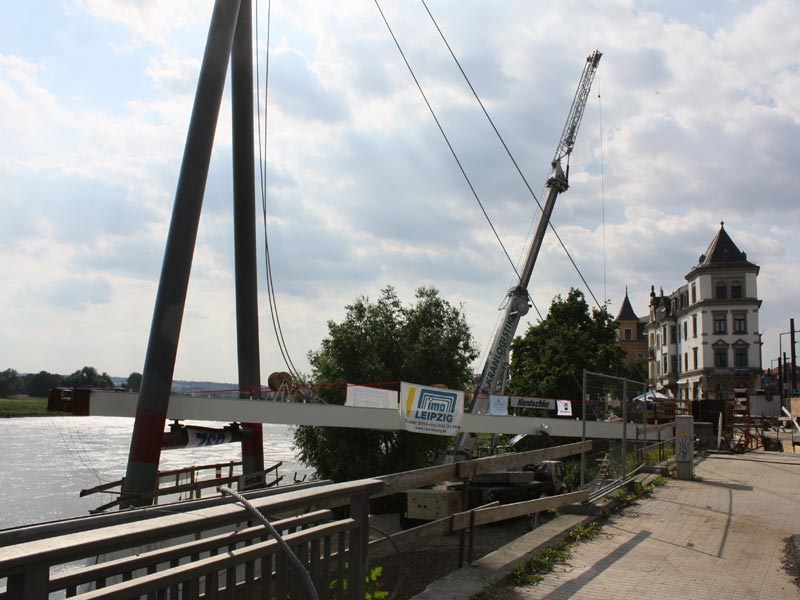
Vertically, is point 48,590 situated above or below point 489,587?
above

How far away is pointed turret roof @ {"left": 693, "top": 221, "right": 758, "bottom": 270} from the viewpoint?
2931 inches

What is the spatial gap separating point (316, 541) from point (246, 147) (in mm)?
11722

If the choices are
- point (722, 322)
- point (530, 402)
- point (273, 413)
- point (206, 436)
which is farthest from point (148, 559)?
point (722, 322)

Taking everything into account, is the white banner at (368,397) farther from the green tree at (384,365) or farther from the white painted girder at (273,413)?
the green tree at (384,365)

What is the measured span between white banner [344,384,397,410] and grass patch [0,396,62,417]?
102307 mm

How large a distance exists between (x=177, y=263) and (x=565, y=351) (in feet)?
130

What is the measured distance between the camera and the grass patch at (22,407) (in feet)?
353

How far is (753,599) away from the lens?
237 inches

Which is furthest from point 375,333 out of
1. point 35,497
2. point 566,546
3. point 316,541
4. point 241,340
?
point 316,541

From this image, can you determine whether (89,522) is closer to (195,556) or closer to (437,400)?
(195,556)

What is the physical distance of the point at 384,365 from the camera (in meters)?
43.1

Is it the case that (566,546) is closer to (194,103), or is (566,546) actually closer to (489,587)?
(489,587)

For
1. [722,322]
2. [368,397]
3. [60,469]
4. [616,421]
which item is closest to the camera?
[616,421]

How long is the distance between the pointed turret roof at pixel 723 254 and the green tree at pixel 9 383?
109 m
